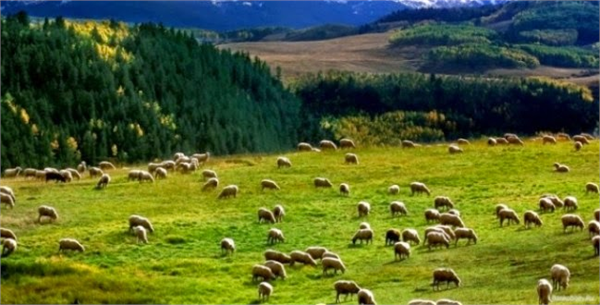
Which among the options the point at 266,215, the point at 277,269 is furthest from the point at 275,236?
the point at 277,269

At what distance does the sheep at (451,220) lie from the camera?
3653cm

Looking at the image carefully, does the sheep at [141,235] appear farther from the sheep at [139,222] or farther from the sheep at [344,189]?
the sheep at [344,189]

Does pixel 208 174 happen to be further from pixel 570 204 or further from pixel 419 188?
pixel 570 204

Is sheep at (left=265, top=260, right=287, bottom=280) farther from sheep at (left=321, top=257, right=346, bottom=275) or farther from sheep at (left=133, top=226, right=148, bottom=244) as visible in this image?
sheep at (left=133, top=226, right=148, bottom=244)

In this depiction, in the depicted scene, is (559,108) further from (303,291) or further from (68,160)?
(303,291)

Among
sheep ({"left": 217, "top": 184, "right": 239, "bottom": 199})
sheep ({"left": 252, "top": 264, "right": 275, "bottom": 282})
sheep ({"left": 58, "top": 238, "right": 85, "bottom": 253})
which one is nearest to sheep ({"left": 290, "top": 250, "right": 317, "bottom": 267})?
sheep ({"left": 252, "top": 264, "right": 275, "bottom": 282})

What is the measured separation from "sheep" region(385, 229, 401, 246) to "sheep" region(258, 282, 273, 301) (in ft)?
24.1

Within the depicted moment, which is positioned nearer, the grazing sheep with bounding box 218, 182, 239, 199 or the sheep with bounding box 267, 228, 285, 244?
the sheep with bounding box 267, 228, 285, 244

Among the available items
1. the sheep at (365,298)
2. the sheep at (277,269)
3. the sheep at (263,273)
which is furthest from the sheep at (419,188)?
the sheep at (365,298)

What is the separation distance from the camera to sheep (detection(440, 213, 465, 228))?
120 feet

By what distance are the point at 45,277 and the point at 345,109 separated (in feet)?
381

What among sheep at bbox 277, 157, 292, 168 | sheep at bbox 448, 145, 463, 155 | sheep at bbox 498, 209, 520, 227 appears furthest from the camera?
sheep at bbox 448, 145, 463, 155

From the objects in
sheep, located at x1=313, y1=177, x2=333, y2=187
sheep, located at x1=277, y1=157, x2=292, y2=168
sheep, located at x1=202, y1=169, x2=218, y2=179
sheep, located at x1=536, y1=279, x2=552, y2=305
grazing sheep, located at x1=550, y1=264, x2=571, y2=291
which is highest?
sheep, located at x1=536, y1=279, x2=552, y2=305

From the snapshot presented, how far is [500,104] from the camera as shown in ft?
495
